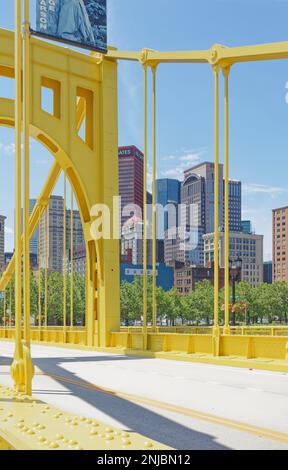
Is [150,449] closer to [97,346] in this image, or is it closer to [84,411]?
[84,411]

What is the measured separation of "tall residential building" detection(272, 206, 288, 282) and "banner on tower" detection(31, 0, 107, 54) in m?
170

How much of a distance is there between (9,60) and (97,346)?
39.4ft

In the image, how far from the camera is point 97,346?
91.3ft

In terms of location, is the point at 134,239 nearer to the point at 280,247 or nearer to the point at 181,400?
the point at 280,247

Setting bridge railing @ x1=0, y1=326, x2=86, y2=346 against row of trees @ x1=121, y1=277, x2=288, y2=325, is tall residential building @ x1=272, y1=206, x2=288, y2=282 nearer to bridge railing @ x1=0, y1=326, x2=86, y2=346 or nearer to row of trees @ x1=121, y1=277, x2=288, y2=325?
row of trees @ x1=121, y1=277, x2=288, y2=325

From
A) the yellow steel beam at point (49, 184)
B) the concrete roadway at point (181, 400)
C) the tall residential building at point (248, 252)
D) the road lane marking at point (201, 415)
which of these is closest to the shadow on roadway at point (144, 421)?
the concrete roadway at point (181, 400)

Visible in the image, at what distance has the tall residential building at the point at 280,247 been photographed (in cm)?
19250

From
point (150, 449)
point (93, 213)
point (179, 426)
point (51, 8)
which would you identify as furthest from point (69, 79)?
point (150, 449)

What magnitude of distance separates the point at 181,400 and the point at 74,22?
1430 centimetres

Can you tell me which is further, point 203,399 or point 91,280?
point 91,280

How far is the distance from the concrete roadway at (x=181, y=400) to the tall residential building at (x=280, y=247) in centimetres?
17706

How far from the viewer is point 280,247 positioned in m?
198

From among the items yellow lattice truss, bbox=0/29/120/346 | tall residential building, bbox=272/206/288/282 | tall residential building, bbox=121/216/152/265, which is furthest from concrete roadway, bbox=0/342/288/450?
tall residential building, bbox=272/206/288/282

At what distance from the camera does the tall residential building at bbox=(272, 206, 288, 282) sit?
192500 millimetres
